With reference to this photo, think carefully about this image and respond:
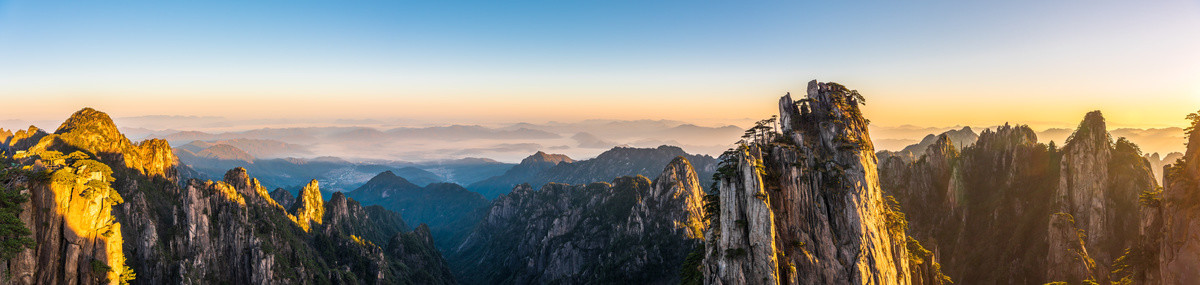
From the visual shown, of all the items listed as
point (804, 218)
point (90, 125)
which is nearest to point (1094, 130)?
point (804, 218)

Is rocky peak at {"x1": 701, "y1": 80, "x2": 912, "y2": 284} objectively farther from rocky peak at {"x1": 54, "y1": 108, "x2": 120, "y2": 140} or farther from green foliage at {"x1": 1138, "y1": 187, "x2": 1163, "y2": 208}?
rocky peak at {"x1": 54, "y1": 108, "x2": 120, "y2": 140}

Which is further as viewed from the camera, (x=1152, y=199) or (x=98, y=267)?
(x=1152, y=199)

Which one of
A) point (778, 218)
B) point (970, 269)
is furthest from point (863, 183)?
point (970, 269)

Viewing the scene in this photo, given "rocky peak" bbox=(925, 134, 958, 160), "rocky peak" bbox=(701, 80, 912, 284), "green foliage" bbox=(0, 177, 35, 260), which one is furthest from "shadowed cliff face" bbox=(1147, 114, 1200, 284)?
"green foliage" bbox=(0, 177, 35, 260)

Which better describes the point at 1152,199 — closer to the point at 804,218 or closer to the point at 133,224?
the point at 804,218

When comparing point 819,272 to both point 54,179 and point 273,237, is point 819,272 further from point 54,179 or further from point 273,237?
point 273,237

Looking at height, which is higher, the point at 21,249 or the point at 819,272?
the point at 21,249
